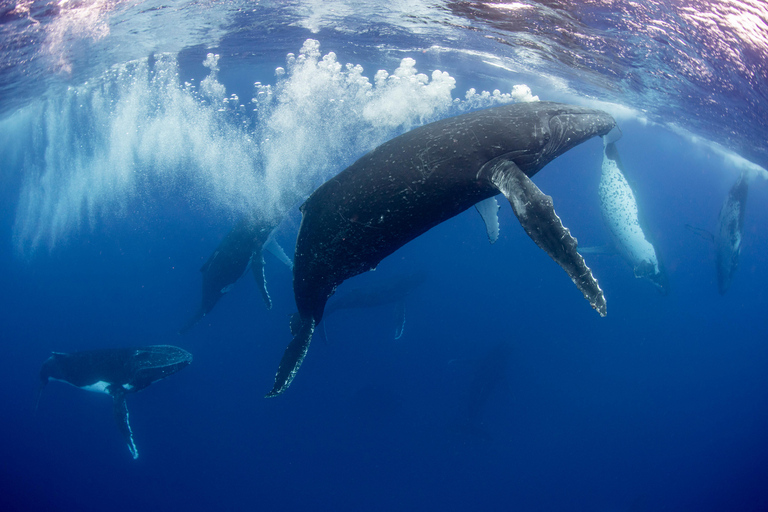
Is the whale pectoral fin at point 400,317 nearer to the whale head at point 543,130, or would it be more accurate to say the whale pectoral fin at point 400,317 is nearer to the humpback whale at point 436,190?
the humpback whale at point 436,190

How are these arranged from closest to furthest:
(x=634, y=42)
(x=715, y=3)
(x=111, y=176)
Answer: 1. (x=715, y=3)
2. (x=634, y=42)
3. (x=111, y=176)

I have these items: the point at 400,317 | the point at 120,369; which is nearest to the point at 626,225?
the point at 400,317

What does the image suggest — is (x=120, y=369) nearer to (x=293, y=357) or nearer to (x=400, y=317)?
(x=293, y=357)

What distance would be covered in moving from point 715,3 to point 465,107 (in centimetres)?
3440

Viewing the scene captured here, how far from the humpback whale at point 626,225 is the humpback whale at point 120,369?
15899 mm

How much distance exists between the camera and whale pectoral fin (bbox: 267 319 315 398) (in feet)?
17.6

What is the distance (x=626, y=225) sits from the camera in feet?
45.4

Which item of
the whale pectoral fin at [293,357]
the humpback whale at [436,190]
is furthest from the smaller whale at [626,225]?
the whale pectoral fin at [293,357]

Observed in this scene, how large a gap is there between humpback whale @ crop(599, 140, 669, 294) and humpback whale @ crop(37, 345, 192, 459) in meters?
15.9

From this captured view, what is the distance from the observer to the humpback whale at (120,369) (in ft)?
37.5

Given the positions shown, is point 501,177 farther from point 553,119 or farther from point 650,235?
point 650,235

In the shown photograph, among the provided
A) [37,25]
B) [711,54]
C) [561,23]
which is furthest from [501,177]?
[37,25]

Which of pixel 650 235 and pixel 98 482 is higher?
pixel 650 235

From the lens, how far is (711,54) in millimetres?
10914
